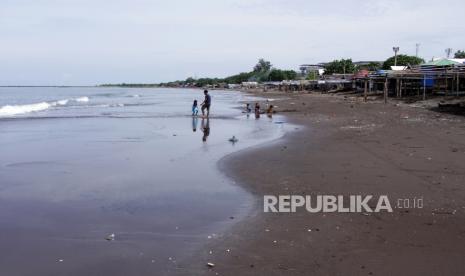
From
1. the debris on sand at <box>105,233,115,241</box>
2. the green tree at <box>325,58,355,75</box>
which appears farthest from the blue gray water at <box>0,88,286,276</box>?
the green tree at <box>325,58,355,75</box>

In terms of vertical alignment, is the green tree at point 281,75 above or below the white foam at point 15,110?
above

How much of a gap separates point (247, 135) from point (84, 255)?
13.4 meters

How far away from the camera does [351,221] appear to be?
21.7 ft

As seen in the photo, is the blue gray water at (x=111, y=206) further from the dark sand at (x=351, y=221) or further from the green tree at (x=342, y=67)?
the green tree at (x=342, y=67)

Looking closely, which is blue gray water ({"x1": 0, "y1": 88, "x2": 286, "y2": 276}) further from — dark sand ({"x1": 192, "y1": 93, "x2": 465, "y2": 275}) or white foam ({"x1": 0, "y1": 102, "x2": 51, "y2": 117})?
white foam ({"x1": 0, "y1": 102, "x2": 51, "y2": 117})

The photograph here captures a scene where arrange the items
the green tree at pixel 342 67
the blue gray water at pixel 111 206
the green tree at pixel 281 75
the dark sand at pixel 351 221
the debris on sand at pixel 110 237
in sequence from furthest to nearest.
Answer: the green tree at pixel 281 75
the green tree at pixel 342 67
the debris on sand at pixel 110 237
the blue gray water at pixel 111 206
the dark sand at pixel 351 221

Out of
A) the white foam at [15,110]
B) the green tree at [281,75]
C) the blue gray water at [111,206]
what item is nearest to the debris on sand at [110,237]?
the blue gray water at [111,206]

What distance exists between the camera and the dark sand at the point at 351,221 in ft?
16.8

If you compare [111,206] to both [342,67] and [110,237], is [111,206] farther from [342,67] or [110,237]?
[342,67]

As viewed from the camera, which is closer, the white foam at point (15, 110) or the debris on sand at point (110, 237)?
the debris on sand at point (110, 237)

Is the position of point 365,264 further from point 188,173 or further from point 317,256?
point 188,173

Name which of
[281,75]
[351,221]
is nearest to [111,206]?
[351,221]

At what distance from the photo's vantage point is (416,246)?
561cm

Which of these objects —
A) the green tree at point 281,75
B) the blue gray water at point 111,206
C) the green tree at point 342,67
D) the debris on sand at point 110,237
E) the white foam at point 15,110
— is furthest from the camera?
the green tree at point 281,75
